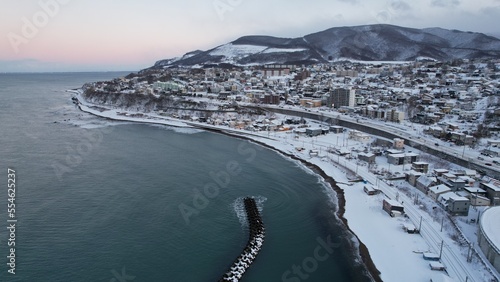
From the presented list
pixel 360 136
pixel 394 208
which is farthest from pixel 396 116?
pixel 394 208

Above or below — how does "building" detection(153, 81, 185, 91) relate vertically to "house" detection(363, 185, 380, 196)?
above

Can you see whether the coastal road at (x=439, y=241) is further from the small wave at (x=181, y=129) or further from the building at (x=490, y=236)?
the small wave at (x=181, y=129)

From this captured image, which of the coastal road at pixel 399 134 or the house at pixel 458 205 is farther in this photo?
the coastal road at pixel 399 134

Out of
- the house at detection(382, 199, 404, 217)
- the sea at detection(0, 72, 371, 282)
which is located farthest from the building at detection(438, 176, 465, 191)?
the sea at detection(0, 72, 371, 282)

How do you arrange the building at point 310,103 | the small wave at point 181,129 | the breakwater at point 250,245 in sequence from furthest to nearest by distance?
1. the building at point 310,103
2. the small wave at point 181,129
3. the breakwater at point 250,245

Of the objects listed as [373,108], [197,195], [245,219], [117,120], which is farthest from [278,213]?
[117,120]

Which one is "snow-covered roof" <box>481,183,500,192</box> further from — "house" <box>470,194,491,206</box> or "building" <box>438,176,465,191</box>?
"building" <box>438,176,465,191</box>

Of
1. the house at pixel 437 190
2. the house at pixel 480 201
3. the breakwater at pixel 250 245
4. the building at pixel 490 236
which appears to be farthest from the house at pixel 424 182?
the breakwater at pixel 250 245
